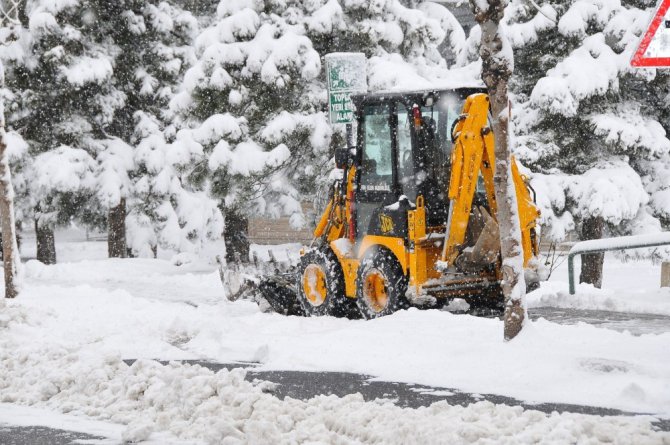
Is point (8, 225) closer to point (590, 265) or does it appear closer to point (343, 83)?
point (343, 83)

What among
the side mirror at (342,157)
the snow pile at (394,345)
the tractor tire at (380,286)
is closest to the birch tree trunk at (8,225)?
the snow pile at (394,345)

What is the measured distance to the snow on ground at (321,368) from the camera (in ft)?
22.2

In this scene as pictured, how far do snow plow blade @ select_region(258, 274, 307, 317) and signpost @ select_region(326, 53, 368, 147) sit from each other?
2410 mm

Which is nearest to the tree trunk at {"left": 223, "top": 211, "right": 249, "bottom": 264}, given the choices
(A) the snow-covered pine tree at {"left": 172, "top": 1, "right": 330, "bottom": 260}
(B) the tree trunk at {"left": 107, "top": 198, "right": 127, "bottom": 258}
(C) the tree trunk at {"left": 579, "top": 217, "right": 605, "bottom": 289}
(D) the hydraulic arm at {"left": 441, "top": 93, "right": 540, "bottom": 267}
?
(A) the snow-covered pine tree at {"left": 172, "top": 1, "right": 330, "bottom": 260}

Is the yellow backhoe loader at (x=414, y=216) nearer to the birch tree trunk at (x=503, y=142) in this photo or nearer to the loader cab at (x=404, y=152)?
the loader cab at (x=404, y=152)

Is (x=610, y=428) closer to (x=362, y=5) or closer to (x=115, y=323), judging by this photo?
(x=115, y=323)

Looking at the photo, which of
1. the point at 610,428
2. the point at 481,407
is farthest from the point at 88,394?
the point at 610,428

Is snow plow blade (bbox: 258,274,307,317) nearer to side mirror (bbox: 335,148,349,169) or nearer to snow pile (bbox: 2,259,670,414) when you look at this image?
snow pile (bbox: 2,259,670,414)

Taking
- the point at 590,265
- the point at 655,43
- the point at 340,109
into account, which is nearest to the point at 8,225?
the point at 340,109

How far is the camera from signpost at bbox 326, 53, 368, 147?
14.3 m

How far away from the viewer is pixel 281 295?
1460 centimetres

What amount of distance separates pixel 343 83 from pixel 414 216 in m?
3.01

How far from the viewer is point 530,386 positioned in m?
8.41

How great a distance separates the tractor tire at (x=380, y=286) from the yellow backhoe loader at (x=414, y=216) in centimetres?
1
